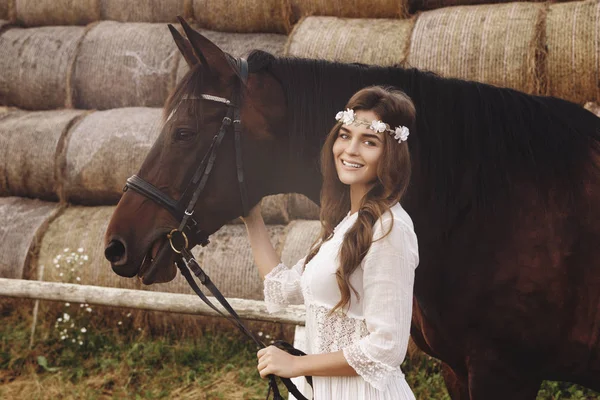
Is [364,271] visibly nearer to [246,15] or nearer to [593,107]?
[593,107]

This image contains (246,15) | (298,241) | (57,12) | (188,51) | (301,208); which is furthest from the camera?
(57,12)

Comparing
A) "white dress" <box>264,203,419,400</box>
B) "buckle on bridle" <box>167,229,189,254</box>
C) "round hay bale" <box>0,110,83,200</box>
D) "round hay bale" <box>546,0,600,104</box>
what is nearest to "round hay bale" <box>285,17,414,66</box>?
"round hay bale" <box>546,0,600,104</box>

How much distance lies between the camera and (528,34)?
399 centimetres

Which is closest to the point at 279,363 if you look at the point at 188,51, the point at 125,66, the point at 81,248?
the point at 188,51

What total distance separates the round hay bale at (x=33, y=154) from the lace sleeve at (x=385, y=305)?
13.8 ft

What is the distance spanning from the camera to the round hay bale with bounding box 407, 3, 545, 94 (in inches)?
157

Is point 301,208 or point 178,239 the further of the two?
point 301,208

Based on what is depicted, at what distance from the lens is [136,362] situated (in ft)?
13.7

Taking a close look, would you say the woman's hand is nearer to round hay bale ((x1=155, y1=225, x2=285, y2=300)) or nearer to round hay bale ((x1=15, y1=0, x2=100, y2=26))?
round hay bale ((x1=155, y1=225, x2=285, y2=300))

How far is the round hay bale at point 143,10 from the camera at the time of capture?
563 centimetres

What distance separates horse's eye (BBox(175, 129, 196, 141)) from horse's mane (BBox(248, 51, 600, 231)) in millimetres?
317

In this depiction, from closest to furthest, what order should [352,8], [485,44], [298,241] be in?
[485,44]
[298,241]
[352,8]

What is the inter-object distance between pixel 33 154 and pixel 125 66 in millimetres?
1024

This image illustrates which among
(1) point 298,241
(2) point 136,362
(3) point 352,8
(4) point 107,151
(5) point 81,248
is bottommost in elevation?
(2) point 136,362
